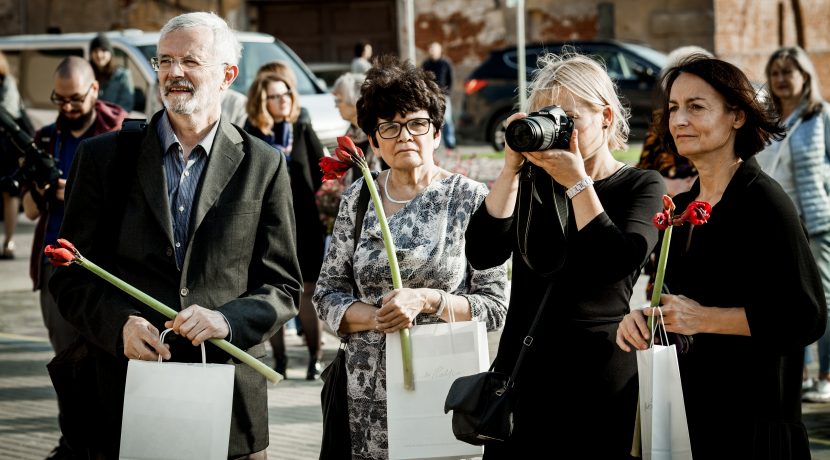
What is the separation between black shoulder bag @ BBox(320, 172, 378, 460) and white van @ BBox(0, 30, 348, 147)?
344 inches

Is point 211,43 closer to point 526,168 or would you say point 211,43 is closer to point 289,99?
point 526,168

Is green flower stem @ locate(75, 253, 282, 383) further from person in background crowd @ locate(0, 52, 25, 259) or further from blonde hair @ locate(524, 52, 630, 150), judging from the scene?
person in background crowd @ locate(0, 52, 25, 259)

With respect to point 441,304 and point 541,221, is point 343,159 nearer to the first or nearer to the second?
point 441,304

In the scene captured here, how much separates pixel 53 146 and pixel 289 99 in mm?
2116

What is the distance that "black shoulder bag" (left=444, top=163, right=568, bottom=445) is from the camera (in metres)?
3.60

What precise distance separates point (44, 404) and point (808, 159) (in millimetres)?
4652

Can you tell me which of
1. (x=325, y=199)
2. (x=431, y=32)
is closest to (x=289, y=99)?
(x=325, y=199)

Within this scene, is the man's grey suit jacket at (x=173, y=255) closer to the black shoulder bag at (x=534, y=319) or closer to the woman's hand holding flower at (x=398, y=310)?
the woman's hand holding flower at (x=398, y=310)

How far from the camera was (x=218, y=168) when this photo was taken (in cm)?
401

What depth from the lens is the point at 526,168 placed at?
12.3 feet

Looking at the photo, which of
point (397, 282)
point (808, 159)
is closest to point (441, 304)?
point (397, 282)

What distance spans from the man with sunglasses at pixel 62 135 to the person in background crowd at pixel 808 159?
364 cm

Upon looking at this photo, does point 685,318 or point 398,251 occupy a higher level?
point 398,251

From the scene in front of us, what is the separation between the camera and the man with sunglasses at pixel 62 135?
6406 millimetres
